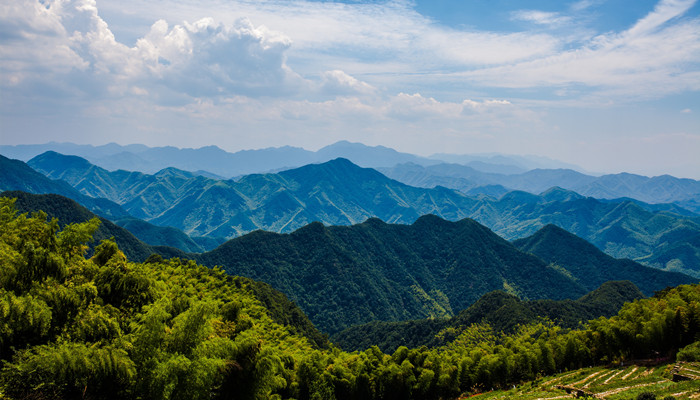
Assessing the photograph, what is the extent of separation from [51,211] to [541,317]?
173m

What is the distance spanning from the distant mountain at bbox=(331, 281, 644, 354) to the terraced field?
181 feet

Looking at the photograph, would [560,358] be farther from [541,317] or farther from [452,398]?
[541,317]

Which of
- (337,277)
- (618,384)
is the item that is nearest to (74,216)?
(337,277)

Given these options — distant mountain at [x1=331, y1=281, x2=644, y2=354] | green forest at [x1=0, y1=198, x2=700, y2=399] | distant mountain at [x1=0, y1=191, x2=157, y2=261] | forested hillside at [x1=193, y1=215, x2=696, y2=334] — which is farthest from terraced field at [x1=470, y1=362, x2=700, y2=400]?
distant mountain at [x1=0, y1=191, x2=157, y2=261]

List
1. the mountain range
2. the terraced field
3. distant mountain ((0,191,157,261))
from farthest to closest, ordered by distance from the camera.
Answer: the mountain range → distant mountain ((0,191,157,261)) → the terraced field

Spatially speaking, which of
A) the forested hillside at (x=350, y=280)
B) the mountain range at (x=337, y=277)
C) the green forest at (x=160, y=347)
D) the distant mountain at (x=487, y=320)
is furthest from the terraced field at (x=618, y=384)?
the mountain range at (x=337, y=277)

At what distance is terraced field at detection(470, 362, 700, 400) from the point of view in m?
28.8

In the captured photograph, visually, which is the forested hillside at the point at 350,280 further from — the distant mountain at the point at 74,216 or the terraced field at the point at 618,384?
the terraced field at the point at 618,384

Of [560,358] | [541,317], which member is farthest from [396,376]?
[541,317]

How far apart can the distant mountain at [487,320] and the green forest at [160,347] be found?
2026 inches

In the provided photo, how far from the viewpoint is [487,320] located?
3974 inches

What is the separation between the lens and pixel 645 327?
42969 millimetres

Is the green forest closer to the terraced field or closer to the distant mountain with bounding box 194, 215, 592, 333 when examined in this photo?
the terraced field

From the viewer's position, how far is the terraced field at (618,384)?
2884 centimetres
